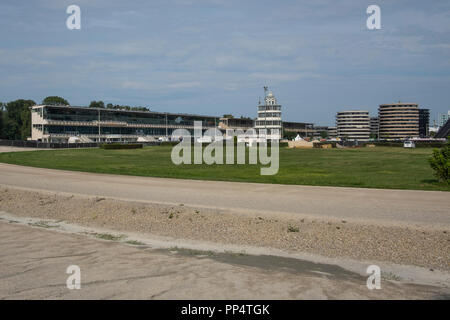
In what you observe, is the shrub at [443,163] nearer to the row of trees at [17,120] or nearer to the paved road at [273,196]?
the paved road at [273,196]

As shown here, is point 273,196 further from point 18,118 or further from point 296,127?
point 296,127

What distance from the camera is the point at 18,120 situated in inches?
5113

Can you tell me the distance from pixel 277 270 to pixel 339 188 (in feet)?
37.2

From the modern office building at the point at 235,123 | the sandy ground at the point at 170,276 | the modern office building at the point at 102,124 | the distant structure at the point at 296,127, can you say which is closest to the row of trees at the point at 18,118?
the modern office building at the point at 102,124

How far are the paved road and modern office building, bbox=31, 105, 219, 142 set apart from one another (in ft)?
228

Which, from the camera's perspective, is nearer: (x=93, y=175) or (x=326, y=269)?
(x=326, y=269)

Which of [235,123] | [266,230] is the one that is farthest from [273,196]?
[235,123]

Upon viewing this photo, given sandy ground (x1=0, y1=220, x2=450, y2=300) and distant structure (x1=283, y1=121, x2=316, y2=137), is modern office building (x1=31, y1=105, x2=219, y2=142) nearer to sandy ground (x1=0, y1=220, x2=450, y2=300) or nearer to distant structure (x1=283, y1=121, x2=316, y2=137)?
distant structure (x1=283, y1=121, x2=316, y2=137)

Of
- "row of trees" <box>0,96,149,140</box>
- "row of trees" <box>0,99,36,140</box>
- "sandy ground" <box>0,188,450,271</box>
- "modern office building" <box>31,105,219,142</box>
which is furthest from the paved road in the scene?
"row of trees" <box>0,99,36,140</box>

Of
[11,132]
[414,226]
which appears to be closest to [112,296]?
[414,226]

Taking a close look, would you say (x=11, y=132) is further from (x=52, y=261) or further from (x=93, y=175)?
(x=52, y=261)

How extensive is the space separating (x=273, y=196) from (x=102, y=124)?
100583 mm
